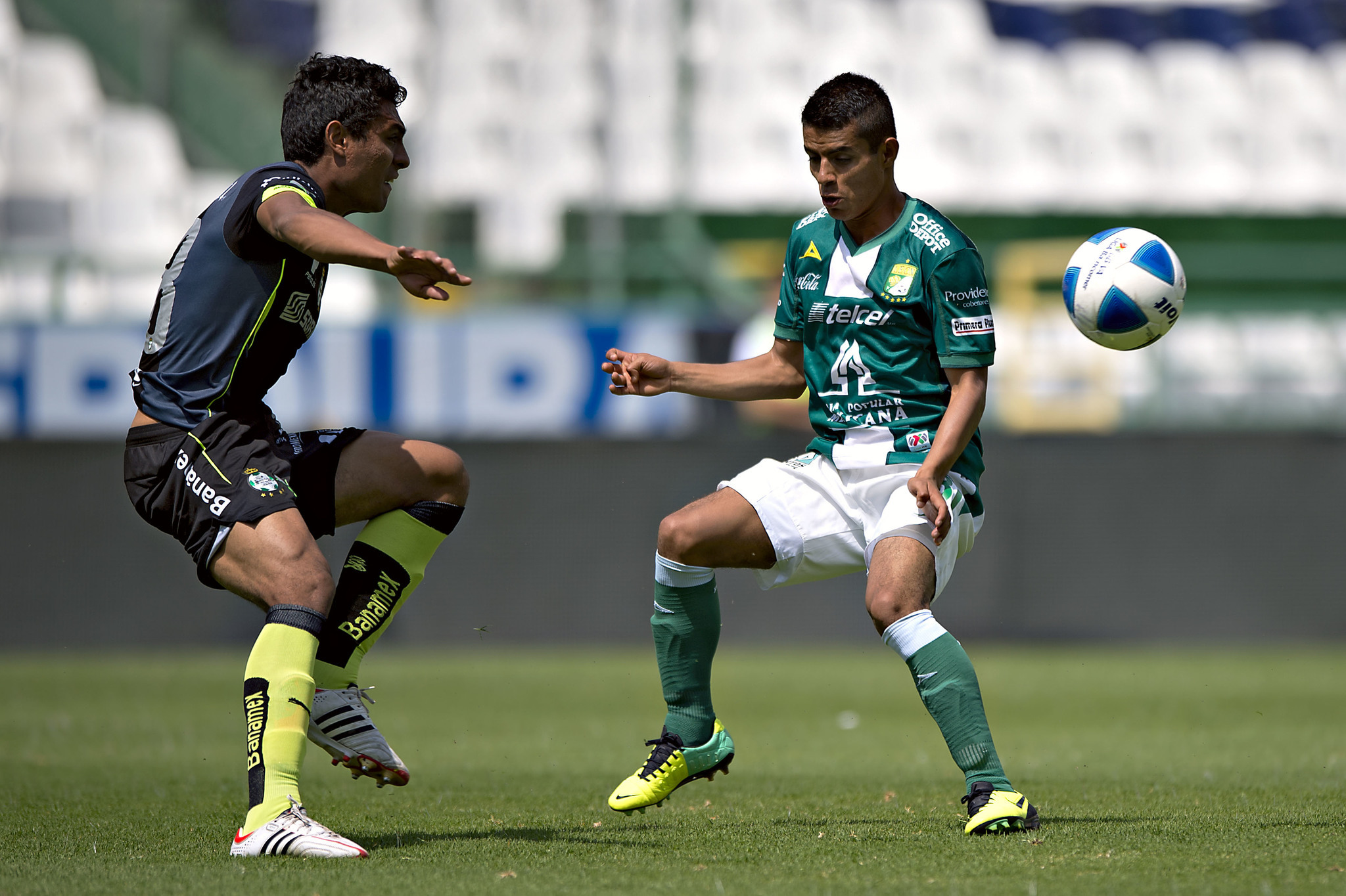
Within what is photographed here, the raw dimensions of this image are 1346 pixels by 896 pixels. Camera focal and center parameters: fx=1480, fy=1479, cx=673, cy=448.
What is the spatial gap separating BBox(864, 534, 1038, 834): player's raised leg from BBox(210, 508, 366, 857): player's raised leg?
1.47m

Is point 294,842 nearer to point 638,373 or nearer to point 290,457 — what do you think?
point 290,457

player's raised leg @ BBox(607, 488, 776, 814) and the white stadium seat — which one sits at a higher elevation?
the white stadium seat

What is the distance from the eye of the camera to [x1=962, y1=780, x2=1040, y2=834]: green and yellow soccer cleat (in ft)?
12.6

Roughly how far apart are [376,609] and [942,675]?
5.28 feet

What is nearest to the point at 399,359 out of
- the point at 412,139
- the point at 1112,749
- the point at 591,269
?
the point at 591,269

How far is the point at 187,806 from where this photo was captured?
4730 mm

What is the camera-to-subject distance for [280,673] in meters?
3.69

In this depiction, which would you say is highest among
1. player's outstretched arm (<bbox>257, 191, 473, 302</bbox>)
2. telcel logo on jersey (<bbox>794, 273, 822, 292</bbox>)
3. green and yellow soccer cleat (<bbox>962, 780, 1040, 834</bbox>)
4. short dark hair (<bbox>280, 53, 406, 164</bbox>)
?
short dark hair (<bbox>280, 53, 406, 164</bbox>)

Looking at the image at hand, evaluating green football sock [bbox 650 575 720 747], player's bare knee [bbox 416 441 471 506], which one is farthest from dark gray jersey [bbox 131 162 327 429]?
green football sock [bbox 650 575 720 747]

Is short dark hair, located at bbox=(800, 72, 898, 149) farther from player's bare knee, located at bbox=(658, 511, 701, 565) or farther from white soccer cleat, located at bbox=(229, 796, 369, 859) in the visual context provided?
white soccer cleat, located at bbox=(229, 796, 369, 859)

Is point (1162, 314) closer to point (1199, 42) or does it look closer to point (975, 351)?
point (975, 351)

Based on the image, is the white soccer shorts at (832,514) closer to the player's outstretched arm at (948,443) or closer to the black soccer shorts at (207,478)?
the player's outstretched arm at (948,443)

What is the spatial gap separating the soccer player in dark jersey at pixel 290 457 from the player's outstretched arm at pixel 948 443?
1354 millimetres

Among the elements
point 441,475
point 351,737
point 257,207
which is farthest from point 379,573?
point 257,207
